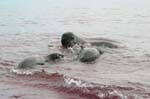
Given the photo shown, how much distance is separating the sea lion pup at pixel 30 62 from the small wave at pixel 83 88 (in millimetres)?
613

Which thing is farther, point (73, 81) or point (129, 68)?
point (129, 68)

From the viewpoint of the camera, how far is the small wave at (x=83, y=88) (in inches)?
298

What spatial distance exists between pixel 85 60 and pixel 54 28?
9.11 meters

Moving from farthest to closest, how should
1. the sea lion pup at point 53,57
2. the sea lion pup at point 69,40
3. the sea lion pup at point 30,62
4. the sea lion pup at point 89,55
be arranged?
the sea lion pup at point 69,40, the sea lion pup at point 53,57, the sea lion pup at point 89,55, the sea lion pup at point 30,62

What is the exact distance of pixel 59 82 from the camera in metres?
8.79

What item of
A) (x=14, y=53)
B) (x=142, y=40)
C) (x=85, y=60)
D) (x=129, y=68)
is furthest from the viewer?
(x=142, y=40)

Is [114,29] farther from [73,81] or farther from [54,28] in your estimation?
[73,81]

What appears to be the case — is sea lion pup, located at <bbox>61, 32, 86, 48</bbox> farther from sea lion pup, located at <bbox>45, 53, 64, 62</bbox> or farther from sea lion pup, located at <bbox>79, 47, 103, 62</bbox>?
sea lion pup, located at <bbox>45, 53, 64, 62</bbox>

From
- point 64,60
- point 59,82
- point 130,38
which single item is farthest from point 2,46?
point 59,82

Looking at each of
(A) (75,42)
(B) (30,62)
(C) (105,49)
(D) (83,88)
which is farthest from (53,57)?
(D) (83,88)

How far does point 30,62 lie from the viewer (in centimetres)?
1032

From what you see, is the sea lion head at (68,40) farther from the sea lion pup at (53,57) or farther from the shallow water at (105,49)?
the sea lion pup at (53,57)

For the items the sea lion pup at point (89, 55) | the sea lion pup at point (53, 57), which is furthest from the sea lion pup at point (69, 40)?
the sea lion pup at point (53, 57)

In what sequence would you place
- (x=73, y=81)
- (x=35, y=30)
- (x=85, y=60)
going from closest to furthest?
(x=73, y=81), (x=85, y=60), (x=35, y=30)
